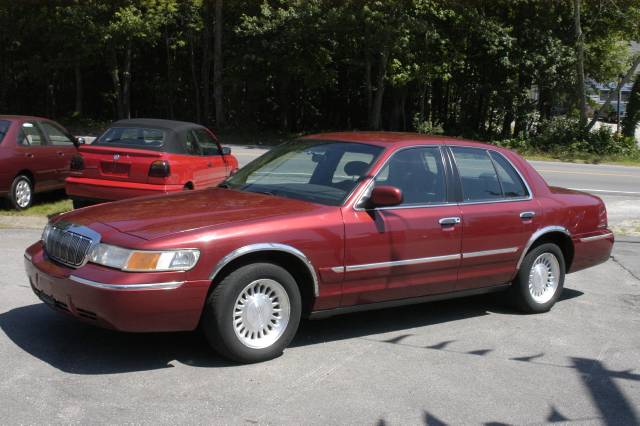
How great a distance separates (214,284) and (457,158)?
252cm

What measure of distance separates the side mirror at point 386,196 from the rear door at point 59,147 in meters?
7.80

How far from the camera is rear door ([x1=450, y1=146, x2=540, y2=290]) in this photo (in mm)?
6105

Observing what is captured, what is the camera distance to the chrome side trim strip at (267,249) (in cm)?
477

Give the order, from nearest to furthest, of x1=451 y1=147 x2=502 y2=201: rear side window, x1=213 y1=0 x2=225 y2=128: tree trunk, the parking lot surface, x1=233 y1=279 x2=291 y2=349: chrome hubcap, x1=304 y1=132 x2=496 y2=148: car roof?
the parking lot surface → x1=233 y1=279 x2=291 y2=349: chrome hubcap → x1=304 y1=132 x2=496 y2=148: car roof → x1=451 y1=147 x2=502 y2=201: rear side window → x1=213 y1=0 x2=225 y2=128: tree trunk

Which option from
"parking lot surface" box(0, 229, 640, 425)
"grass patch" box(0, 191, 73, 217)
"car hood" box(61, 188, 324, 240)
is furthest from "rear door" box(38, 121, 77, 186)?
"car hood" box(61, 188, 324, 240)

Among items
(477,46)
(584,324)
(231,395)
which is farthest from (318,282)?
(477,46)

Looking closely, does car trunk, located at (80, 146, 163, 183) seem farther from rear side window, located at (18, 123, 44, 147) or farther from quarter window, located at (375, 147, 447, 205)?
quarter window, located at (375, 147, 447, 205)

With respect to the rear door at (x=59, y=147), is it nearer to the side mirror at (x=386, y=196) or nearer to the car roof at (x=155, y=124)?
the car roof at (x=155, y=124)

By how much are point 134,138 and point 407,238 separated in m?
5.85

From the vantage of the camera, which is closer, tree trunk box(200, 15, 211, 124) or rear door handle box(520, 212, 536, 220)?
rear door handle box(520, 212, 536, 220)

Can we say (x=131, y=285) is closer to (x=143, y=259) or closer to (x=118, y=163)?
(x=143, y=259)

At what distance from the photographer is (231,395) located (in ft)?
14.6

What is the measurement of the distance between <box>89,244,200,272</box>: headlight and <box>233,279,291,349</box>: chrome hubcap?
0.47 m

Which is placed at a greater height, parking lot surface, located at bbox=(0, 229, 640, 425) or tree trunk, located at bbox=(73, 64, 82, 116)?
tree trunk, located at bbox=(73, 64, 82, 116)
